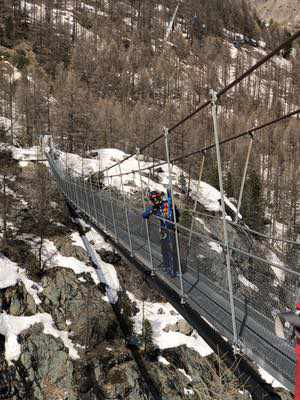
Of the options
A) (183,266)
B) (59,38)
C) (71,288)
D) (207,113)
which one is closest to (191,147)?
(207,113)

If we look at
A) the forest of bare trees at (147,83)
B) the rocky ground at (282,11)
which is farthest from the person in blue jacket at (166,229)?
the rocky ground at (282,11)

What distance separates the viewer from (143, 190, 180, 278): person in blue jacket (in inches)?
169

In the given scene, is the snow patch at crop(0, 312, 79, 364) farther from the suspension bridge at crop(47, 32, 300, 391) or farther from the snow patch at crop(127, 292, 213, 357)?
the suspension bridge at crop(47, 32, 300, 391)

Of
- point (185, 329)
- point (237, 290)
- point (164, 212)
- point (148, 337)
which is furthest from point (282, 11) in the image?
point (237, 290)

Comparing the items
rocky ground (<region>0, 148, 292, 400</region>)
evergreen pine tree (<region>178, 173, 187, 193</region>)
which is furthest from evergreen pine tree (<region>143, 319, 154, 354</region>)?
evergreen pine tree (<region>178, 173, 187, 193</region>)

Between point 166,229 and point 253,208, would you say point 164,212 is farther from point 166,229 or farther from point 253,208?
point 253,208

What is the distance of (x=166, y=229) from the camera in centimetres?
439

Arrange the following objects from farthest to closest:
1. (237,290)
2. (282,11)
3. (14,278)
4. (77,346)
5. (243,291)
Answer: (282,11), (14,278), (77,346), (237,290), (243,291)

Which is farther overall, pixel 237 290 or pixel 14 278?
pixel 14 278

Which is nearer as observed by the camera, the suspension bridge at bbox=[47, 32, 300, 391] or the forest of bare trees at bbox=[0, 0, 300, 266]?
→ the suspension bridge at bbox=[47, 32, 300, 391]

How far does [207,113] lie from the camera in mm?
49688

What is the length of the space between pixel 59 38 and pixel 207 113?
26612 mm

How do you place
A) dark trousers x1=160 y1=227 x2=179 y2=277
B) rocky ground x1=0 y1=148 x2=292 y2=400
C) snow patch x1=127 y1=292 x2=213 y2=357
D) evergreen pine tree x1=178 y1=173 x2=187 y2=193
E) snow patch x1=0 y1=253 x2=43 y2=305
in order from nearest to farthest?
dark trousers x1=160 y1=227 x2=179 y2=277 → rocky ground x1=0 y1=148 x2=292 y2=400 → snow patch x1=0 y1=253 x2=43 y2=305 → snow patch x1=127 y1=292 x2=213 y2=357 → evergreen pine tree x1=178 y1=173 x2=187 y2=193

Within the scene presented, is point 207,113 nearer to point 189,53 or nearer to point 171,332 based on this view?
point 189,53
